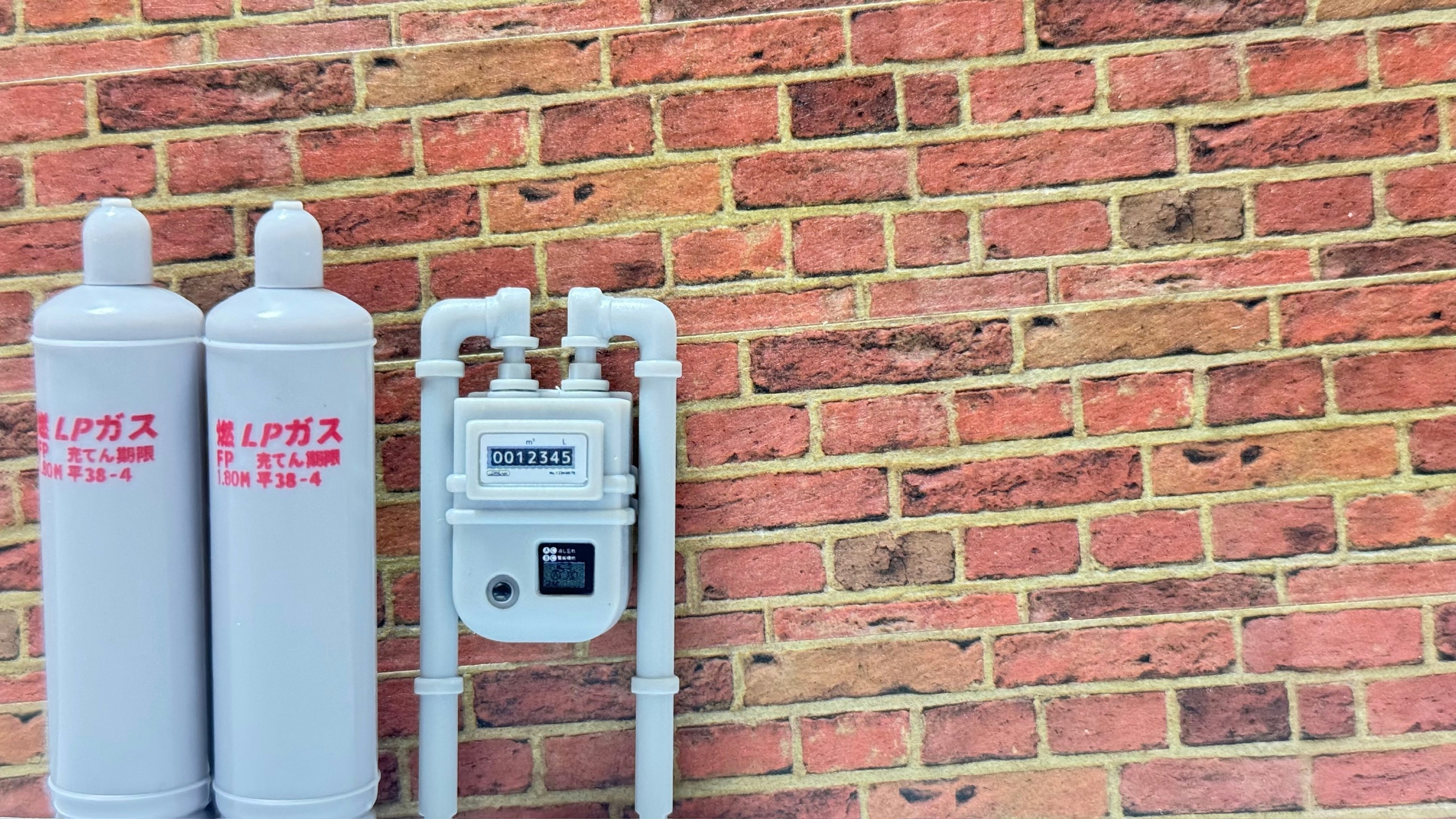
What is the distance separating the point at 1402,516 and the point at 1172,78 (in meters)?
0.68

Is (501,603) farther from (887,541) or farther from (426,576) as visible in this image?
(887,541)

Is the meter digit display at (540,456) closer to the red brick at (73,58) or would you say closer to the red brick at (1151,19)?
the red brick at (73,58)

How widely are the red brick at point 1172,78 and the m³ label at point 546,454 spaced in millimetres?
850

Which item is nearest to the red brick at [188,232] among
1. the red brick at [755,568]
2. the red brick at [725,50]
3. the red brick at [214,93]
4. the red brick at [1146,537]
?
the red brick at [214,93]

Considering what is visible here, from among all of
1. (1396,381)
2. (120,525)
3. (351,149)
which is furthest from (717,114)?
(1396,381)

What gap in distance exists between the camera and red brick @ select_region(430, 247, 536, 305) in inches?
56.4

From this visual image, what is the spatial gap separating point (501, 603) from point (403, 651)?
0.82 ft

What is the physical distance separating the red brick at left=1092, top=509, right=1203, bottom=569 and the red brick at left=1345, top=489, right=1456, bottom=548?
217 mm

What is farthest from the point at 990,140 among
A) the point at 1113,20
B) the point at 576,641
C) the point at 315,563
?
the point at 315,563

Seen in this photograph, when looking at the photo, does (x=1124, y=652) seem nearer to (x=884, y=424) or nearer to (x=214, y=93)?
(x=884, y=424)

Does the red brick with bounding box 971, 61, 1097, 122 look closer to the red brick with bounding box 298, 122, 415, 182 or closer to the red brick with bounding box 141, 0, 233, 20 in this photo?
the red brick with bounding box 298, 122, 415, 182

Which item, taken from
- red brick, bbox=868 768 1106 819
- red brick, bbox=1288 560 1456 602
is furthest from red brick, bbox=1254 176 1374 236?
red brick, bbox=868 768 1106 819

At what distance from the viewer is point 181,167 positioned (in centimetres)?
142

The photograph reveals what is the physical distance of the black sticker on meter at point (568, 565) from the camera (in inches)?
→ 51.3
